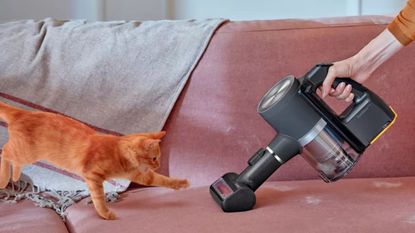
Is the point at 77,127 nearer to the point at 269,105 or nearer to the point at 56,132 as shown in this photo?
the point at 56,132

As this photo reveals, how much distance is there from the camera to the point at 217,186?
131cm

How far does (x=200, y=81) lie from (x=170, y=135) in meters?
0.15

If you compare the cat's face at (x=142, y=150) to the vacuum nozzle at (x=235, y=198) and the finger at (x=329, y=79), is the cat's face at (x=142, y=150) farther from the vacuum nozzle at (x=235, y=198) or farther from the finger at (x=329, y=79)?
the finger at (x=329, y=79)

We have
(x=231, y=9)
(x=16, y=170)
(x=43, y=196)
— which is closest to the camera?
(x=16, y=170)

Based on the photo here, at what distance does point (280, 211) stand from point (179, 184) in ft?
0.86

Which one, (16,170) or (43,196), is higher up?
(16,170)

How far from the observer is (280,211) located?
1223 mm

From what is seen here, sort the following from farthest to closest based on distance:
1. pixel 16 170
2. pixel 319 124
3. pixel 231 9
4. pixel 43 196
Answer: pixel 231 9, pixel 43 196, pixel 16 170, pixel 319 124

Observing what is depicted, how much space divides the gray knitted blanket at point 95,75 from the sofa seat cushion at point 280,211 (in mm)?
159

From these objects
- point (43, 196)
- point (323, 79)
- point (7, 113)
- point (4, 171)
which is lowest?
point (43, 196)

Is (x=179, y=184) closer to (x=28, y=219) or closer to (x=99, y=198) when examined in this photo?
(x=99, y=198)

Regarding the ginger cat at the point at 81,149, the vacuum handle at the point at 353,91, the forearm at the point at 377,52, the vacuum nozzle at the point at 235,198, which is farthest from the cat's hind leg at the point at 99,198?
the forearm at the point at 377,52

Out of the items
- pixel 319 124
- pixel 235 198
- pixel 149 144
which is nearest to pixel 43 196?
pixel 149 144

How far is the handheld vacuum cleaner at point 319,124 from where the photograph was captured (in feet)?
3.91
